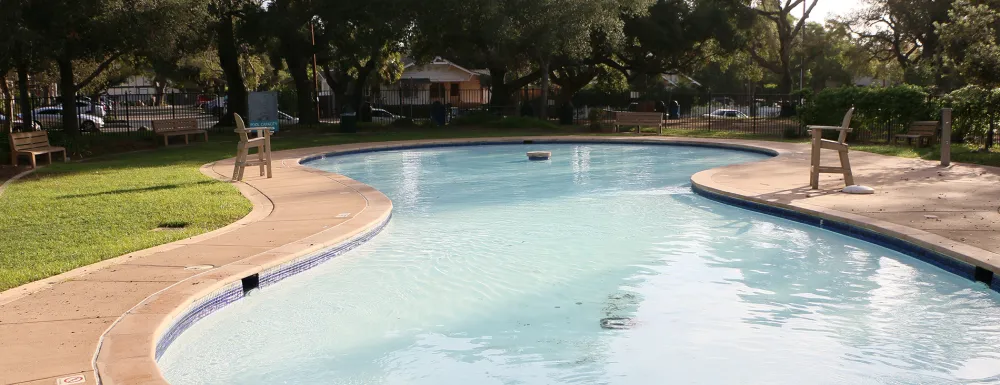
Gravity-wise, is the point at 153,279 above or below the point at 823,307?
above

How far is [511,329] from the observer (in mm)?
6496

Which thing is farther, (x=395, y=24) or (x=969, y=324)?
(x=395, y=24)

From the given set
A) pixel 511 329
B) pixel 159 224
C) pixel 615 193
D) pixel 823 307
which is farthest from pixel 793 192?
pixel 159 224

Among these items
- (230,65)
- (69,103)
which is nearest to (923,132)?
(69,103)

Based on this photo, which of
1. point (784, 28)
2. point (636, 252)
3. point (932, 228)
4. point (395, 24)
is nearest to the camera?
point (932, 228)

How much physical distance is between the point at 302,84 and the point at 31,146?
13396 mm

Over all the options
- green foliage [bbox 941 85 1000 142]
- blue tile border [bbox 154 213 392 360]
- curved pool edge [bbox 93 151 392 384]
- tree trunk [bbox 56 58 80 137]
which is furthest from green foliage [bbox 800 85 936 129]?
tree trunk [bbox 56 58 80 137]

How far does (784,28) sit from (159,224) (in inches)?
1478

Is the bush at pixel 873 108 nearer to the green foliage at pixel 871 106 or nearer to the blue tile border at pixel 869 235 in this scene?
the green foliage at pixel 871 106

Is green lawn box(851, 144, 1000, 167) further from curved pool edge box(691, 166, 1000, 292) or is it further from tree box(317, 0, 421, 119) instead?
tree box(317, 0, 421, 119)

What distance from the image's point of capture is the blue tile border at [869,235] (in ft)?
23.7

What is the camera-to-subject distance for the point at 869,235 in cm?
871

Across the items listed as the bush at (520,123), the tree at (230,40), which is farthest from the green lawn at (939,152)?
the tree at (230,40)

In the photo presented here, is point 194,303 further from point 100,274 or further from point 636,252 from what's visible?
point 636,252
